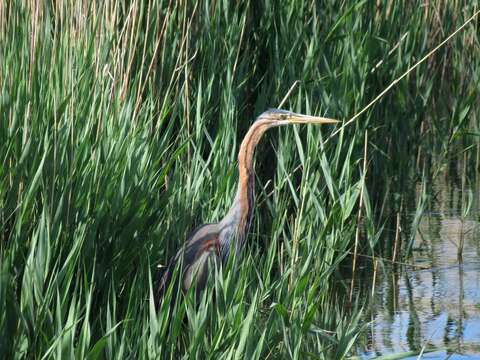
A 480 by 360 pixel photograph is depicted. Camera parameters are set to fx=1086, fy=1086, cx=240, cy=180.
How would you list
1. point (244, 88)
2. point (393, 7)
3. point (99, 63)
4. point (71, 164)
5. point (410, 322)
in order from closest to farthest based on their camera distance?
1. point (71, 164)
2. point (99, 63)
3. point (410, 322)
4. point (244, 88)
5. point (393, 7)

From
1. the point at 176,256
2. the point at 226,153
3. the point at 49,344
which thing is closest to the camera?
the point at 49,344

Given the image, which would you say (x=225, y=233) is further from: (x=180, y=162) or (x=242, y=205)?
(x=180, y=162)

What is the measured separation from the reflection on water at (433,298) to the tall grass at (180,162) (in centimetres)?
27

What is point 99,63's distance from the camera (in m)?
4.53

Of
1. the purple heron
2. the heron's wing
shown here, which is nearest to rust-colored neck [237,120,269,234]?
the purple heron

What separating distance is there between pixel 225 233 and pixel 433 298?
61.0 inches

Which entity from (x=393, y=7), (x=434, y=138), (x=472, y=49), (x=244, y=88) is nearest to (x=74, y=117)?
(x=244, y=88)

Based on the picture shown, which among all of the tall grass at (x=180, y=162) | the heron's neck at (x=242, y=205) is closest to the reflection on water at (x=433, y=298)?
the tall grass at (x=180, y=162)

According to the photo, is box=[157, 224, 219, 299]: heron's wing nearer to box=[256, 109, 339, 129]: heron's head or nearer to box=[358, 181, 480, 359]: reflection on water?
box=[256, 109, 339, 129]: heron's head

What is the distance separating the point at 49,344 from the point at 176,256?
104 cm

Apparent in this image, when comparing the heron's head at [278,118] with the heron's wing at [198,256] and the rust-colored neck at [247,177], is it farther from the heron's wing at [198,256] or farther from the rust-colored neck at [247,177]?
the heron's wing at [198,256]

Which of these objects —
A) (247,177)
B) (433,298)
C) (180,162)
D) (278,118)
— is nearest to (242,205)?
(247,177)

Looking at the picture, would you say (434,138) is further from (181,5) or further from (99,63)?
(99,63)

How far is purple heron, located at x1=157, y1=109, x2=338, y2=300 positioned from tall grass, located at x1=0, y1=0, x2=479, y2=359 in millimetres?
100
